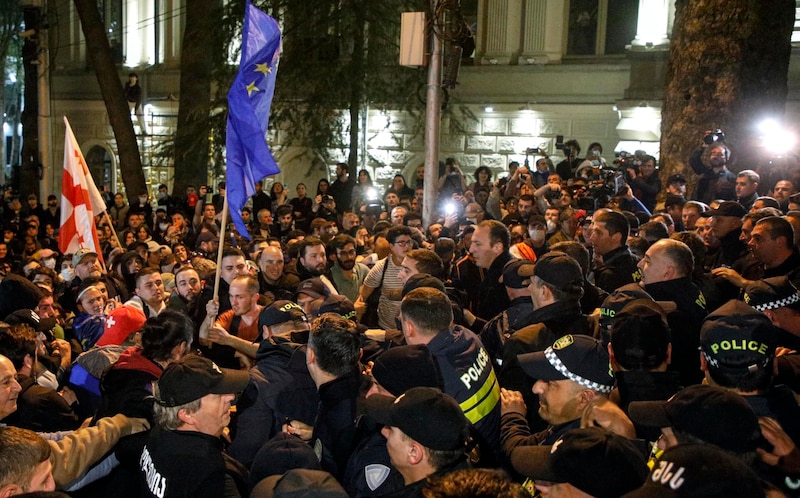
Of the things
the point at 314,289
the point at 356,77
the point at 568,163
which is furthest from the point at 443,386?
the point at 356,77

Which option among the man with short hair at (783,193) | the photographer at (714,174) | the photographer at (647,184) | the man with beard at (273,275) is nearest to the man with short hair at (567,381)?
the man with beard at (273,275)

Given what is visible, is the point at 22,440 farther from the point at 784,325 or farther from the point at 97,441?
the point at 784,325

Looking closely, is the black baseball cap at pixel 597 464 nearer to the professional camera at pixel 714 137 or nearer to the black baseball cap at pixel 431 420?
the black baseball cap at pixel 431 420

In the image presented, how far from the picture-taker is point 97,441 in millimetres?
3525

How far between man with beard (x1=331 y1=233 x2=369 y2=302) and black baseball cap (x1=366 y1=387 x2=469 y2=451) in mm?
4666

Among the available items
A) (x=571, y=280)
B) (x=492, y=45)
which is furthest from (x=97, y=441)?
(x=492, y=45)

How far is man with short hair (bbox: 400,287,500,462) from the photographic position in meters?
3.79

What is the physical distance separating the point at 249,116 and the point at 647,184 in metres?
6.94

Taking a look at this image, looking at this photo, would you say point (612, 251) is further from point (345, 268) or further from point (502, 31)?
point (502, 31)

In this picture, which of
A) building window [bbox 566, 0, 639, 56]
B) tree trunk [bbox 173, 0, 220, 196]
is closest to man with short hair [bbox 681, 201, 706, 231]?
building window [bbox 566, 0, 639, 56]

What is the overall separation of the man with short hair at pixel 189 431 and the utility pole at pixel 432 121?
656cm

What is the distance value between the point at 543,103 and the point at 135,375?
16.9 meters

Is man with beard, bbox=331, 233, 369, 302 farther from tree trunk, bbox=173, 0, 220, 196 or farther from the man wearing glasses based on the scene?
tree trunk, bbox=173, 0, 220, 196

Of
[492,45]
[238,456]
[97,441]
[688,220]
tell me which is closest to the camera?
[97,441]
